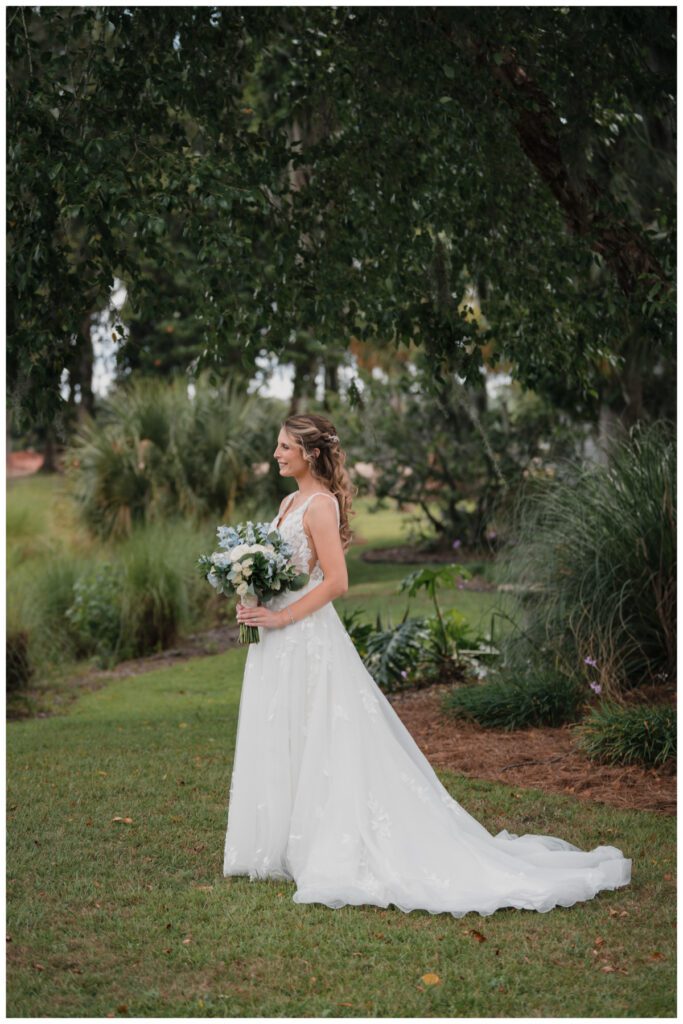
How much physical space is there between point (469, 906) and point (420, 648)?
17.5 feet

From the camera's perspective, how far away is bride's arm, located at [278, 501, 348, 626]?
18.1ft

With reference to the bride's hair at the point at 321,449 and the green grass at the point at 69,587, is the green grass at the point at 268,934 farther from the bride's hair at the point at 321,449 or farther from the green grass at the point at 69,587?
the green grass at the point at 69,587

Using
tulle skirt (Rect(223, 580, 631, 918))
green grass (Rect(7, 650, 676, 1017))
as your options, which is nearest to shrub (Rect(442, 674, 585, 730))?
green grass (Rect(7, 650, 676, 1017))

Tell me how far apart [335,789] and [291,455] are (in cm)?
160

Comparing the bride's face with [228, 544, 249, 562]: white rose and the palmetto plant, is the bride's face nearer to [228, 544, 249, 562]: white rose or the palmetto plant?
[228, 544, 249, 562]: white rose

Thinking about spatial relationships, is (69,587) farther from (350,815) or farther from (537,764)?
(350,815)

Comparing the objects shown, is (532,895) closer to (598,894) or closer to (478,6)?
(598,894)

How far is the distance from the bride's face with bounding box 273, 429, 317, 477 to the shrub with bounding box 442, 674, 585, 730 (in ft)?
11.4

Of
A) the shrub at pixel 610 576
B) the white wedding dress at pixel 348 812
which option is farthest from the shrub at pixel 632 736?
the white wedding dress at pixel 348 812

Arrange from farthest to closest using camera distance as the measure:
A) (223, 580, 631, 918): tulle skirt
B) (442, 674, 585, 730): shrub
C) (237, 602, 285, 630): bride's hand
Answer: (442, 674, 585, 730): shrub, (237, 602, 285, 630): bride's hand, (223, 580, 631, 918): tulle skirt

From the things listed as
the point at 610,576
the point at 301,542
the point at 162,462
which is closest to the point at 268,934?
the point at 301,542

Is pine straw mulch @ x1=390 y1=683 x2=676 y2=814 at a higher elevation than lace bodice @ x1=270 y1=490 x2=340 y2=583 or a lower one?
lower

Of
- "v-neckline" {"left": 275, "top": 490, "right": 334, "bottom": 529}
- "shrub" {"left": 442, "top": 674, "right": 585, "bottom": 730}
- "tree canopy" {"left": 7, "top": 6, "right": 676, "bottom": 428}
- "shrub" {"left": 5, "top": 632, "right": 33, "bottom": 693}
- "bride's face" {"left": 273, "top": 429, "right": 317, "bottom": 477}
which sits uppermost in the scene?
"tree canopy" {"left": 7, "top": 6, "right": 676, "bottom": 428}

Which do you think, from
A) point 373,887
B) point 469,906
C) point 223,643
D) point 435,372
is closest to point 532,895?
point 469,906
